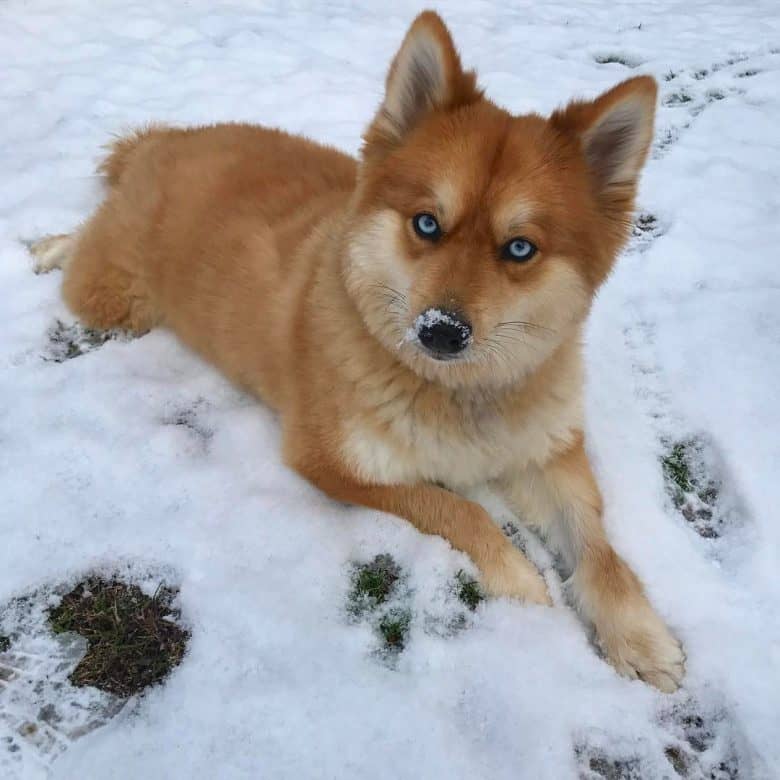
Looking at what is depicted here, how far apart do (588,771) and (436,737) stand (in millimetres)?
372

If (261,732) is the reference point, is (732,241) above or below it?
above

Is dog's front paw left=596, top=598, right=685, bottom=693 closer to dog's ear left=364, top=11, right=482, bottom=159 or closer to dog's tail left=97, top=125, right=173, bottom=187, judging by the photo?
dog's ear left=364, top=11, right=482, bottom=159

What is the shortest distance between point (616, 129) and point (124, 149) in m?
2.42

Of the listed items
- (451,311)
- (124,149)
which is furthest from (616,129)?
(124,149)

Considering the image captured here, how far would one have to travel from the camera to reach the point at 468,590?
1968mm

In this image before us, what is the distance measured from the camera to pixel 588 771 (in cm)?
160

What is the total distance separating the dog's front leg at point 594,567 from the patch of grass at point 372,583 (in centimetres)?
52

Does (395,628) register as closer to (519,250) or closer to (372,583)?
(372,583)

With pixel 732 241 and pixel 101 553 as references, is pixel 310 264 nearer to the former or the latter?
pixel 101 553

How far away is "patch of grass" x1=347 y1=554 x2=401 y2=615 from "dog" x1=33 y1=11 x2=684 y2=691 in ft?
0.57

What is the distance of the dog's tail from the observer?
10.5 feet

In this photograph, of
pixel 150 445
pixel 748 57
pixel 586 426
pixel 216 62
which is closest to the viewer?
pixel 150 445

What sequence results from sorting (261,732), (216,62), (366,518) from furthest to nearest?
1. (216,62)
2. (366,518)
3. (261,732)

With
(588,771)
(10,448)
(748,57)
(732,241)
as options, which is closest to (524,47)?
(748,57)
